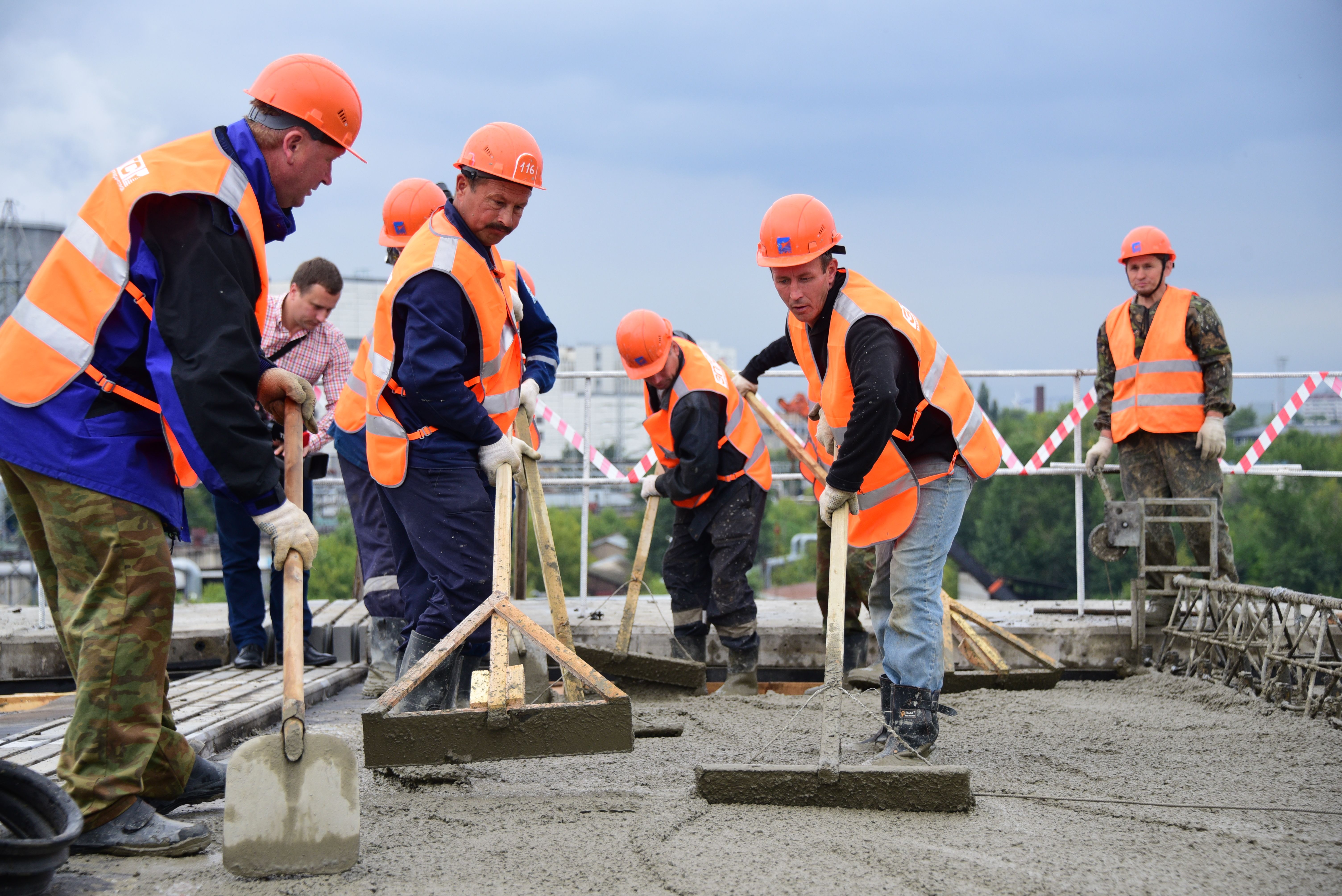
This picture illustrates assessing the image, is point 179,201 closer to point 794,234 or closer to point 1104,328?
point 794,234

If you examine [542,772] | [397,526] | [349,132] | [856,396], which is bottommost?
[542,772]

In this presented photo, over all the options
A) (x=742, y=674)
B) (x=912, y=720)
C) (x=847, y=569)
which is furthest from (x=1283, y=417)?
(x=912, y=720)

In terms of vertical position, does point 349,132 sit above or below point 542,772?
above

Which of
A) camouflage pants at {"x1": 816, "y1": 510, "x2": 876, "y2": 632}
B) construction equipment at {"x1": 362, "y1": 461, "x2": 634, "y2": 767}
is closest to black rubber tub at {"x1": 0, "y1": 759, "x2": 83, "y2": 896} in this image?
construction equipment at {"x1": 362, "y1": 461, "x2": 634, "y2": 767}

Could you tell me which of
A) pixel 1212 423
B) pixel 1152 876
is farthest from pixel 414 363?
pixel 1212 423

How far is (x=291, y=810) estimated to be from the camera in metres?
2.67

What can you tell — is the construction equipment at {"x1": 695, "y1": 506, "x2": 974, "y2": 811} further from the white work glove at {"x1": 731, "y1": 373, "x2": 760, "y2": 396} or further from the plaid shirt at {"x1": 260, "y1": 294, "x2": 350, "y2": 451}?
the plaid shirt at {"x1": 260, "y1": 294, "x2": 350, "y2": 451}

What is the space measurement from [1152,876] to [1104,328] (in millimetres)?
4657

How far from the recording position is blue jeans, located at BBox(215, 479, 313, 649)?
5621mm

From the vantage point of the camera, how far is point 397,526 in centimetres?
408

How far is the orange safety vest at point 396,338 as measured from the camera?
12.1ft

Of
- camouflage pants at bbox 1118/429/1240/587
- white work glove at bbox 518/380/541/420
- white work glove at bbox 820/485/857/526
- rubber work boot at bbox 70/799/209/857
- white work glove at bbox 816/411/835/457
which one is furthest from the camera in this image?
camouflage pants at bbox 1118/429/1240/587

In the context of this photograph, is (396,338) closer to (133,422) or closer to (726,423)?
(133,422)

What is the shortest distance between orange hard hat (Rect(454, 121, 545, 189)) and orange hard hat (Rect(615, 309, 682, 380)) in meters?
1.76
